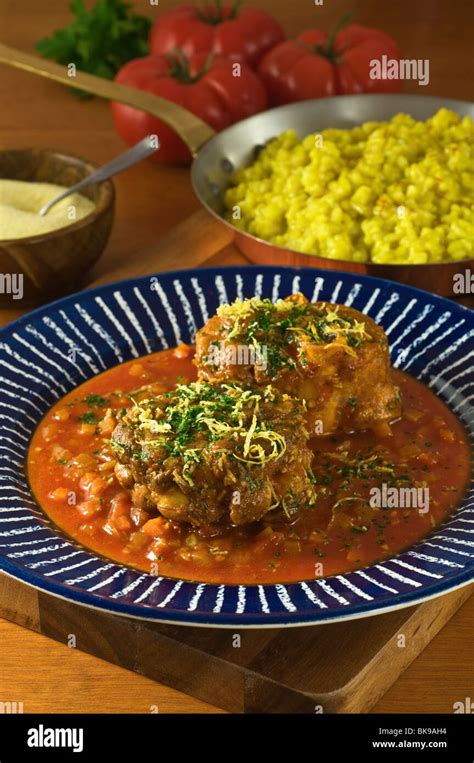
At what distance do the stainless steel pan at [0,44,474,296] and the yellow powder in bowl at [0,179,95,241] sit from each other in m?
0.71

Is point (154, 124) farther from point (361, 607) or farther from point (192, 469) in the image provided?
point (361, 607)

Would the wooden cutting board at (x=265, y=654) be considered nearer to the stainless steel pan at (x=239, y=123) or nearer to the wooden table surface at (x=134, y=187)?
the wooden table surface at (x=134, y=187)

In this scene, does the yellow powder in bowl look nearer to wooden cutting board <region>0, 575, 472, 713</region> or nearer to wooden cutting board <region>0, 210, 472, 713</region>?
wooden cutting board <region>0, 210, 472, 713</region>

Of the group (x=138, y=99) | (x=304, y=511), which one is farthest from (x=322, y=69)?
(x=304, y=511)

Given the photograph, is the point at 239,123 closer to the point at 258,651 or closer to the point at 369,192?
the point at 369,192

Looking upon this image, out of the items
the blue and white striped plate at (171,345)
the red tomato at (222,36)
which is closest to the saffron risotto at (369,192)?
the blue and white striped plate at (171,345)

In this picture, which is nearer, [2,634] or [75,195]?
[2,634]

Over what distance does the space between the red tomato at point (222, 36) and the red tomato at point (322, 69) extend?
20cm

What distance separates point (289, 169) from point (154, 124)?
1.32 metres

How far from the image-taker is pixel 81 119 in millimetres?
→ 8258

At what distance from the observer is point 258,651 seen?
364 cm

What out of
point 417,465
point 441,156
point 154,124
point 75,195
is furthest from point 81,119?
point 417,465

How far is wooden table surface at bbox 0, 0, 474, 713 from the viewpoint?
3736 millimetres

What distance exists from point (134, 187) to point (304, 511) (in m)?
3.81
